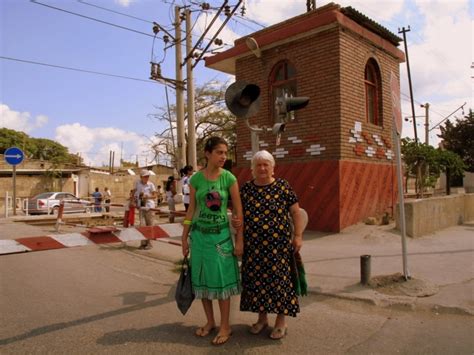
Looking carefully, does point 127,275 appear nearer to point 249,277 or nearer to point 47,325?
point 47,325

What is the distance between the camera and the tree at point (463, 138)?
88.4 feet

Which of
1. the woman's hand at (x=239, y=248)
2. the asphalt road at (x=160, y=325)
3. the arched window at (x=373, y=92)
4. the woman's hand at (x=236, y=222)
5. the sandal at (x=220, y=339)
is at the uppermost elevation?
the arched window at (x=373, y=92)

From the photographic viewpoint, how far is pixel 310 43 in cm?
1034

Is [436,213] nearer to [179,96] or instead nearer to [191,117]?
[191,117]

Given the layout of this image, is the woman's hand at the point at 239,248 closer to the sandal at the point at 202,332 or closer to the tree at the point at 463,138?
the sandal at the point at 202,332

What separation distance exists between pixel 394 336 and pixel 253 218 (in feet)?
5.70

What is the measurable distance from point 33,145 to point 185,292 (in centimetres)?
7337

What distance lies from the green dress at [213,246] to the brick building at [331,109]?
6.11 metres

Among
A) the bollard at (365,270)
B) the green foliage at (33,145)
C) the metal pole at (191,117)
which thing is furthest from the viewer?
the green foliage at (33,145)

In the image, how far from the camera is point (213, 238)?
3658 mm

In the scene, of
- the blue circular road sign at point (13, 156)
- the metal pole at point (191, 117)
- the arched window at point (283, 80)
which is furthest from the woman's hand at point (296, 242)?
the metal pole at point (191, 117)

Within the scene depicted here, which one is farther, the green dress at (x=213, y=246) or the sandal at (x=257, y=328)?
the sandal at (x=257, y=328)

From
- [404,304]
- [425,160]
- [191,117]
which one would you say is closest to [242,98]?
[404,304]

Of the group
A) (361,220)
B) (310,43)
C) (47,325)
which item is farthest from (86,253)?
(310,43)
